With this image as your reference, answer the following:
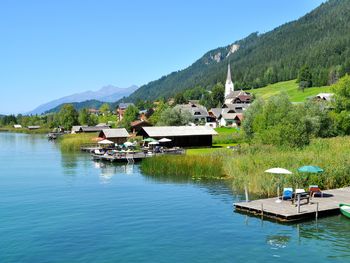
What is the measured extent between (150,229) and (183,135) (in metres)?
53.6

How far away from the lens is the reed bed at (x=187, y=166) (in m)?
47.2

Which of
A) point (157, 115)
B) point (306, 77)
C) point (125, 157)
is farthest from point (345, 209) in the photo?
point (306, 77)

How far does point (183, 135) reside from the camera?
80625 millimetres

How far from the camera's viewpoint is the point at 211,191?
3934cm

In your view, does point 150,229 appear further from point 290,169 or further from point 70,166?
point 70,166

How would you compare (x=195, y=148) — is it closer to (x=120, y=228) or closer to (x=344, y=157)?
(x=344, y=157)

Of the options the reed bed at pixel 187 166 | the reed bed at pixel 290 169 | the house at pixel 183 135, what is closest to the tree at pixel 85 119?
the house at pixel 183 135

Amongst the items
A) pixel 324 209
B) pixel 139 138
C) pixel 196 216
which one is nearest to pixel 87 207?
pixel 196 216

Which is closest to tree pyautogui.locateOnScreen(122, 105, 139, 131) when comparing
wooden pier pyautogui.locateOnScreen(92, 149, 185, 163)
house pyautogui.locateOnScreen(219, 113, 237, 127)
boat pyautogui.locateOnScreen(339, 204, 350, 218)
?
house pyautogui.locateOnScreen(219, 113, 237, 127)

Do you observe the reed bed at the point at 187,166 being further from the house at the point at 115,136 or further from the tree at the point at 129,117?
the tree at the point at 129,117

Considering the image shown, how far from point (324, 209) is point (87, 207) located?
17.3m

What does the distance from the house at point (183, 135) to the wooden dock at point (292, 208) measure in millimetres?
48018

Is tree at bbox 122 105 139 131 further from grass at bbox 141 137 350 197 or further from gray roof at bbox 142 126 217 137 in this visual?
grass at bbox 141 137 350 197

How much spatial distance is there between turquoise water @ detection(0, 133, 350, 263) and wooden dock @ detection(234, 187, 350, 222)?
2.66 feet
